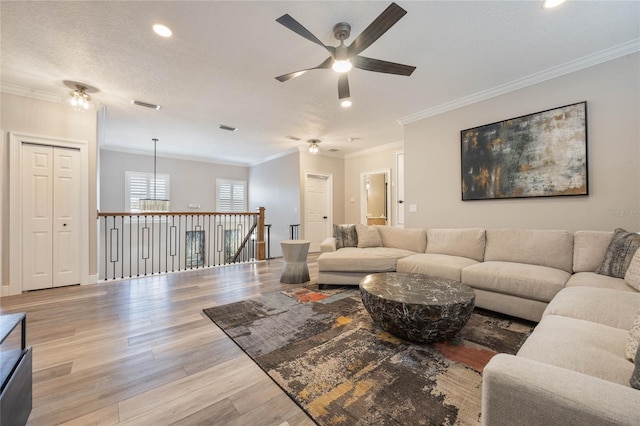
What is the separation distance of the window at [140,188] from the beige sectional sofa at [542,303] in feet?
18.3

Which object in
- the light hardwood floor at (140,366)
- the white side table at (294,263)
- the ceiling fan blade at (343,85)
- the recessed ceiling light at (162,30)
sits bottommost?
the light hardwood floor at (140,366)

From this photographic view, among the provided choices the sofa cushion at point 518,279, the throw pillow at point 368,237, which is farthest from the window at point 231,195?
the sofa cushion at point 518,279

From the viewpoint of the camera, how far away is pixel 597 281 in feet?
7.09

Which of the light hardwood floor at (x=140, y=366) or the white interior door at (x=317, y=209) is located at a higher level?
the white interior door at (x=317, y=209)

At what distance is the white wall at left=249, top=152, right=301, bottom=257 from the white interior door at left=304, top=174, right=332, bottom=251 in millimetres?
322

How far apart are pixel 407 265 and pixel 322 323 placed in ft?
4.75

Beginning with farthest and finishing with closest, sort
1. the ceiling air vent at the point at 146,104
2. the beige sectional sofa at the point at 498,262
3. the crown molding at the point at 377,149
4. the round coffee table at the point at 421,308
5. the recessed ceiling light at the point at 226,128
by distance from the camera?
the crown molding at the point at 377,149
the recessed ceiling light at the point at 226,128
the ceiling air vent at the point at 146,104
the beige sectional sofa at the point at 498,262
the round coffee table at the point at 421,308

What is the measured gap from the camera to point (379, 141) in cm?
610

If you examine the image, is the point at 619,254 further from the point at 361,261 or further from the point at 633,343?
the point at 361,261

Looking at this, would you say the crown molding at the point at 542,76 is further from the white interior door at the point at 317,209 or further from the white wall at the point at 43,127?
the white wall at the point at 43,127

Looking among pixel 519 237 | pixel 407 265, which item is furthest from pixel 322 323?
pixel 519 237

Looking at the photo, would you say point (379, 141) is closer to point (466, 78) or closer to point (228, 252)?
point (466, 78)

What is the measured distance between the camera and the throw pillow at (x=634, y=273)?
A: 1919 millimetres

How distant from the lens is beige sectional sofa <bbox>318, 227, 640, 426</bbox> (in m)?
0.75
